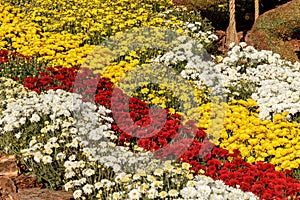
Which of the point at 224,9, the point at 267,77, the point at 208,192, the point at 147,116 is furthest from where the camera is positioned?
the point at 224,9

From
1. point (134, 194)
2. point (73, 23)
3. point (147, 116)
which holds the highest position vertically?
point (73, 23)

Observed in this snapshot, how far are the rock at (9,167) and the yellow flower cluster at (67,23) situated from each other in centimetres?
320

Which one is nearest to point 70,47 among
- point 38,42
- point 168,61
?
point 38,42

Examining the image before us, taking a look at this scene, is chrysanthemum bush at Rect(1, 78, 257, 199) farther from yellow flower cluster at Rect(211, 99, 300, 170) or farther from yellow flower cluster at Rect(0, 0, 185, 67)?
yellow flower cluster at Rect(0, 0, 185, 67)

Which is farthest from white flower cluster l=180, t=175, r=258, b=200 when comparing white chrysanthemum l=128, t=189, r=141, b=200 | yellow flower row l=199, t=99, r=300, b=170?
yellow flower row l=199, t=99, r=300, b=170

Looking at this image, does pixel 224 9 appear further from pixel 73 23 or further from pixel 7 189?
pixel 7 189

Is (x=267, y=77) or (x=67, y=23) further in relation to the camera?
(x=67, y=23)

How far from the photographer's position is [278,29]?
10.2 meters

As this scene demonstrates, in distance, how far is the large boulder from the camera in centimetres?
1007

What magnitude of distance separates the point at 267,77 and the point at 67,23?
4673mm

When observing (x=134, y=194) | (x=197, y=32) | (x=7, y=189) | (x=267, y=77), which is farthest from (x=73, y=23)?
(x=134, y=194)

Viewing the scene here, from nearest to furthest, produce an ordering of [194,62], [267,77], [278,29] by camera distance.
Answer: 1. [267,77]
2. [194,62]
3. [278,29]

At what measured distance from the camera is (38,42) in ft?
32.0

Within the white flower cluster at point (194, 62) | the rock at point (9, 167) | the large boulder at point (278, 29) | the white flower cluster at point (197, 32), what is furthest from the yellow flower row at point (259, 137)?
the white flower cluster at point (197, 32)
